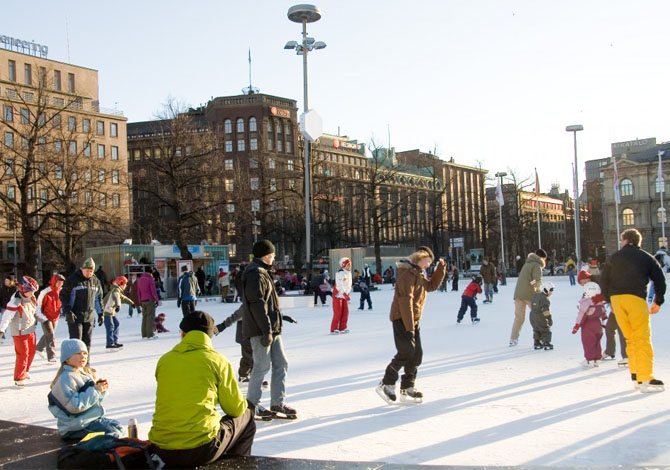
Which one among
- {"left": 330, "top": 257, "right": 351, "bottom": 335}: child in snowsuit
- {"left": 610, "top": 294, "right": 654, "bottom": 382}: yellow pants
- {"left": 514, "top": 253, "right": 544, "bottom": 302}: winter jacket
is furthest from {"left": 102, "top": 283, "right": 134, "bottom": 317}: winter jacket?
{"left": 610, "top": 294, "right": 654, "bottom": 382}: yellow pants

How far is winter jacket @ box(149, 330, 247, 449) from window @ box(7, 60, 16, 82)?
71.5m

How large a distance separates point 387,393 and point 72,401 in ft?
10.4

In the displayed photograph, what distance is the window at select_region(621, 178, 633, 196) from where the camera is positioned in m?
87.7

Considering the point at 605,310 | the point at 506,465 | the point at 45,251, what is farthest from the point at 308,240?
the point at 45,251

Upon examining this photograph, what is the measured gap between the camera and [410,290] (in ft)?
22.4

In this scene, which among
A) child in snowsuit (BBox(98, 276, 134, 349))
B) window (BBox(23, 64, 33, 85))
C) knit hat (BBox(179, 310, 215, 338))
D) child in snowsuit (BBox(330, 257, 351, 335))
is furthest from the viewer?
window (BBox(23, 64, 33, 85))

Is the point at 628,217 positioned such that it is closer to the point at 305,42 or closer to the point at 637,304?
the point at 305,42

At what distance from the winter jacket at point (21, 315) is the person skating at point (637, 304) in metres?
7.43

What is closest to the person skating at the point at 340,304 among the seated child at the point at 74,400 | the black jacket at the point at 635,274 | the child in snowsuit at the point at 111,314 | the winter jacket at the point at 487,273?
the child in snowsuit at the point at 111,314

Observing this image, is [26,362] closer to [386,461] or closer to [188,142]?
[386,461]

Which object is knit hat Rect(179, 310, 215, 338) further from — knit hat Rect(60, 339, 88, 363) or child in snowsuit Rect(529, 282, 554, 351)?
child in snowsuit Rect(529, 282, 554, 351)

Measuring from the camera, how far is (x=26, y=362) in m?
9.05

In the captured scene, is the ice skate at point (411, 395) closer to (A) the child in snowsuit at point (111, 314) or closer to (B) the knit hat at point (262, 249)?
(B) the knit hat at point (262, 249)

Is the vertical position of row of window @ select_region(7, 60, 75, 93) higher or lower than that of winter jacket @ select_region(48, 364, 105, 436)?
higher
